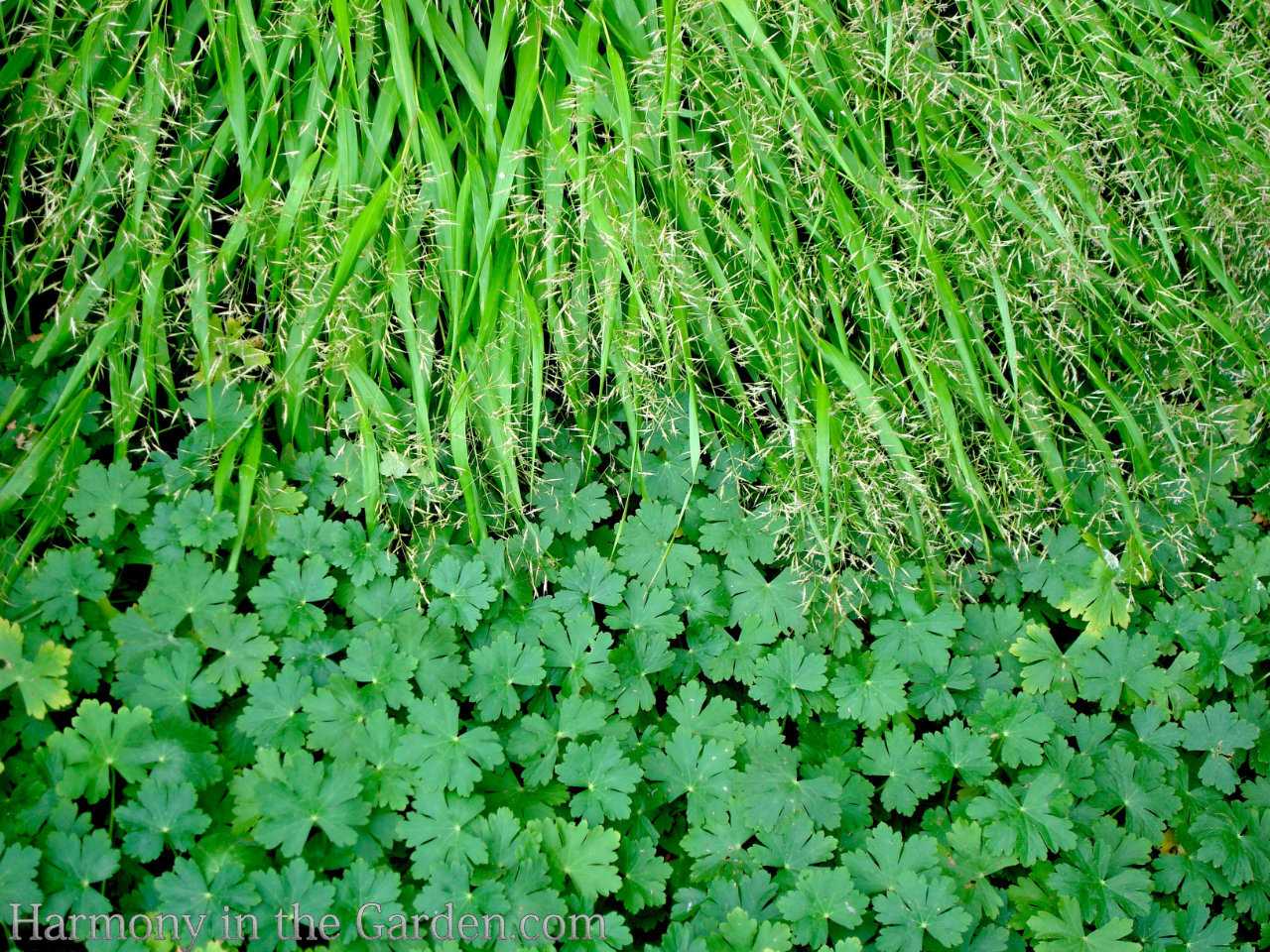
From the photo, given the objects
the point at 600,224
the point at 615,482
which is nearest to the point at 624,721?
the point at 615,482

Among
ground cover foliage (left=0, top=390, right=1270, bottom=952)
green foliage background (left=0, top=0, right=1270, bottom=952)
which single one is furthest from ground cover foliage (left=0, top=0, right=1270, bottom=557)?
ground cover foliage (left=0, top=390, right=1270, bottom=952)

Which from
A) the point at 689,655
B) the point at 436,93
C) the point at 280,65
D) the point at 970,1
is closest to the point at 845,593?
the point at 689,655

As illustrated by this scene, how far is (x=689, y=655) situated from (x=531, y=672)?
1.21 ft

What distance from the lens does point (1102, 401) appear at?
2045 mm

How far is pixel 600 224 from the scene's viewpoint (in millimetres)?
1729

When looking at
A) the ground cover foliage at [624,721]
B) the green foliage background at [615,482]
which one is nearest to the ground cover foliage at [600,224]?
the green foliage background at [615,482]

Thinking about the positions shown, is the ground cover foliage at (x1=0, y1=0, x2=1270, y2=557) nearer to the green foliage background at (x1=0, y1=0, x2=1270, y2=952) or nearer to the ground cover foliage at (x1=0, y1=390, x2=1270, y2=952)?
the green foliage background at (x1=0, y1=0, x2=1270, y2=952)

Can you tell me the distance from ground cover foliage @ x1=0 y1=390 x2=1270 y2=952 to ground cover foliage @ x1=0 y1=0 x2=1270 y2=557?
0.58 feet

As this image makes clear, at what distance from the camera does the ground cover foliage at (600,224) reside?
5.82 ft

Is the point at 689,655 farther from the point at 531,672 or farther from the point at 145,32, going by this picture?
the point at 145,32

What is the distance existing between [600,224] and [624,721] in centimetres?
106

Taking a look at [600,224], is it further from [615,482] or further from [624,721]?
[624,721]

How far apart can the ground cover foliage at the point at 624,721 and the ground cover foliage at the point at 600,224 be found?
0.58ft

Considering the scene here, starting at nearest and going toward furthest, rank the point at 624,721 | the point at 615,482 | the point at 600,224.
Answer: the point at 600,224 → the point at 624,721 → the point at 615,482
